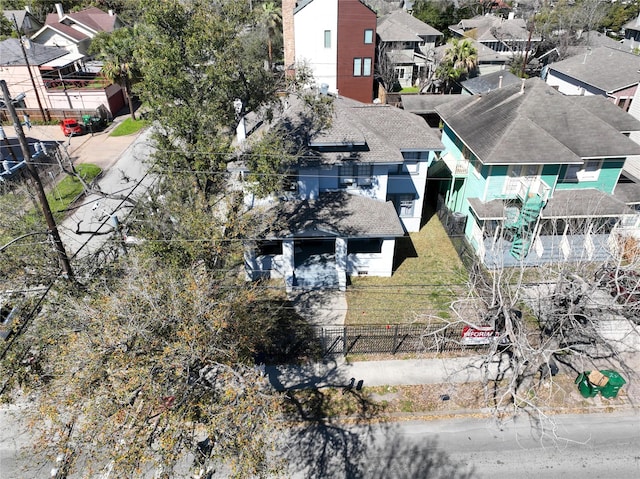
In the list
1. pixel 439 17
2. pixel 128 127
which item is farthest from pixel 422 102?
pixel 439 17

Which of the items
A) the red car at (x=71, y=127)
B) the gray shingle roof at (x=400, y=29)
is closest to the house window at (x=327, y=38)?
the gray shingle roof at (x=400, y=29)

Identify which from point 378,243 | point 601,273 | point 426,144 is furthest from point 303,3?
point 601,273

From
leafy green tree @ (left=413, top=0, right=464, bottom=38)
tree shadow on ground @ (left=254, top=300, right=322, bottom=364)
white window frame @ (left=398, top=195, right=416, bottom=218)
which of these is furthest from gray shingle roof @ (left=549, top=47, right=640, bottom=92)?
leafy green tree @ (left=413, top=0, right=464, bottom=38)

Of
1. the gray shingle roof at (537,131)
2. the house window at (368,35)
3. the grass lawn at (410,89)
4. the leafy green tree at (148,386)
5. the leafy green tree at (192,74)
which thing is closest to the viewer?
the leafy green tree at (148,386)

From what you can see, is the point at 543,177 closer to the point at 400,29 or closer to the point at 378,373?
the point at 378,373

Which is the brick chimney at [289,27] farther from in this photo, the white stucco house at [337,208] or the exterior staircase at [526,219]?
the exterior staircase at [526,219]

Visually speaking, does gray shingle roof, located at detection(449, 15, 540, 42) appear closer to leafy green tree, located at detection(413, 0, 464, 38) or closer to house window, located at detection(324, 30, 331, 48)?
leafy green tree, located at detection(413, 0, 464, 38)
